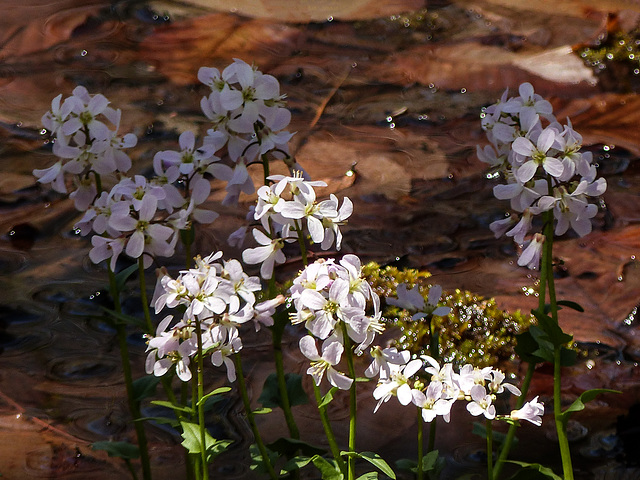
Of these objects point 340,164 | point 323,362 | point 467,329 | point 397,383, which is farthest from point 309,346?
point 340,164

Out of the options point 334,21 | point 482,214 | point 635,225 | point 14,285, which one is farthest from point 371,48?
point 14,285

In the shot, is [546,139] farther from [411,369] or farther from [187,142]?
[187,142]

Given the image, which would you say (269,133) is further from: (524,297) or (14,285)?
(14,285)

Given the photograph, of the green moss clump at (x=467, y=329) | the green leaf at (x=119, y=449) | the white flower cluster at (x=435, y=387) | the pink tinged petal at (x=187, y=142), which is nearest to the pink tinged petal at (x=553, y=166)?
the white flower cluster at (x=435, y=387)

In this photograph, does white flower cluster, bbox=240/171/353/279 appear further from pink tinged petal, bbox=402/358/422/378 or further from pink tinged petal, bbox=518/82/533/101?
pink tinged petal, bbox=518/82/533/101

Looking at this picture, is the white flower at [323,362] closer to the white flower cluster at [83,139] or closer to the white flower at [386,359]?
the white flower at [386,359]

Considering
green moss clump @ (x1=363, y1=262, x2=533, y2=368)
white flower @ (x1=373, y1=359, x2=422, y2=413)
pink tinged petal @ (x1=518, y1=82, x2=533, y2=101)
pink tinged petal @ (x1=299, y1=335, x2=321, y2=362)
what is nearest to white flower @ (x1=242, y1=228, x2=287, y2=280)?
pink tinged petal @ (x1=299, y1=335, x2=321, y2=362)

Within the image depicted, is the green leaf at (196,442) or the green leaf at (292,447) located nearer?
the green leaf at (196,442)
